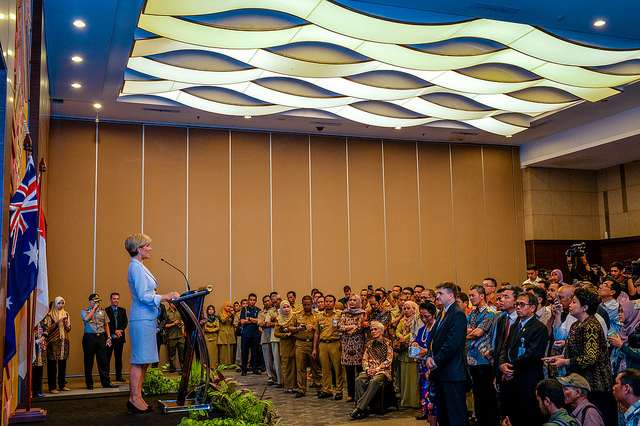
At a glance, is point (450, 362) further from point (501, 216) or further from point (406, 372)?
point (501, 216)

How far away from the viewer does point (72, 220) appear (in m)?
12.4

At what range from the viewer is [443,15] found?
818 centimetres

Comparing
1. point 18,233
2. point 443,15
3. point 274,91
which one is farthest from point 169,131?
point 18,233

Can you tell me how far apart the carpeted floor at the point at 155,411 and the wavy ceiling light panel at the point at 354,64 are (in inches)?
179

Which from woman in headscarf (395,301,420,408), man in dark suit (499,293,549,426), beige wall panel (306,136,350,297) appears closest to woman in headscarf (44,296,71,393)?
woman in headscarf (395,301,420,408)

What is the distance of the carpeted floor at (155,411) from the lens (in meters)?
4.55

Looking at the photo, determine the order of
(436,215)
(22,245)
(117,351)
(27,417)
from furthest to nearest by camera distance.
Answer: (436,215) < (117,351) < (27,417) < (22,245)

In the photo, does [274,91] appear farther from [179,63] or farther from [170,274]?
[170,274]

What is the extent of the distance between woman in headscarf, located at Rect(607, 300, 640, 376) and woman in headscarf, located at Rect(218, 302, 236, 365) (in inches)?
319

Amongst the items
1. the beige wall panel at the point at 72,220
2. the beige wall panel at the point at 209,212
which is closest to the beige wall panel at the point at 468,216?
the beige wall panel at the point at 209,212

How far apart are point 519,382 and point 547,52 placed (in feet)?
18.2

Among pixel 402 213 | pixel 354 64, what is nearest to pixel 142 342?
pixel 354 64

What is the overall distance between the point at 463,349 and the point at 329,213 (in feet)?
28.9

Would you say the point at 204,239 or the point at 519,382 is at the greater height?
the point at 204,239
